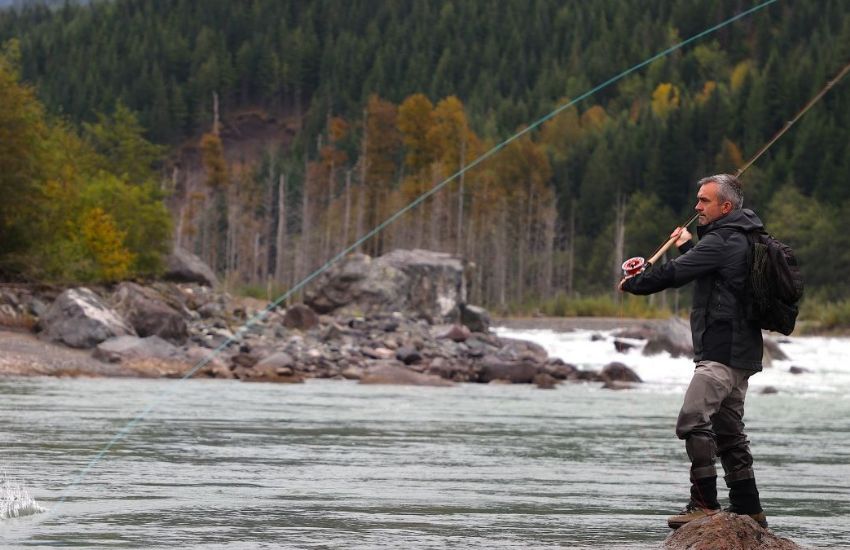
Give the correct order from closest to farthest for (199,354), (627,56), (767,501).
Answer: (767,501) → (199,354) → (627,56)

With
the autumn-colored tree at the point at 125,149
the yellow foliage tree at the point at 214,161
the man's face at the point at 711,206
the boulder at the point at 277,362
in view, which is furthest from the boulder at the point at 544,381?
the yellow foliage tree at the point at 214,161

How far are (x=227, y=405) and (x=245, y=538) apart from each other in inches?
515

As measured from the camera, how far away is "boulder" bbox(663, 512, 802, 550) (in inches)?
303

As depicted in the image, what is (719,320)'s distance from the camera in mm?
8555

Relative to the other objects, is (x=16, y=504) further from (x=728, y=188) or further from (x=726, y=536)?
(x=728, y=188)

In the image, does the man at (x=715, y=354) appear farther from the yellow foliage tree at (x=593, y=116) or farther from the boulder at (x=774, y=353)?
the yellow foliage tree at (x=593, y=116)

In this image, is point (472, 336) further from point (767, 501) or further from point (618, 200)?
point (618, 200)

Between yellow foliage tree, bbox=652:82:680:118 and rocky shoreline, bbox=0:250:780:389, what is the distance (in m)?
107

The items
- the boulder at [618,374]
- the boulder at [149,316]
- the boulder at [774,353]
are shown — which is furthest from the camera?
the boulder at [774,353]

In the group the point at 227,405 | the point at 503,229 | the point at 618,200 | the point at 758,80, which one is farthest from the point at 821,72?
the point at 227,405

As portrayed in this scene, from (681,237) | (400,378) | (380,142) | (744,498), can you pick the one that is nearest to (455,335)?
(400,378)

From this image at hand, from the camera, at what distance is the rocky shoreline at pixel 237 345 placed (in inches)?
1181

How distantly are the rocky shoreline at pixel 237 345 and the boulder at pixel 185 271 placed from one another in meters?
5.61

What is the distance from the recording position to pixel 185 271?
59.3 metres
